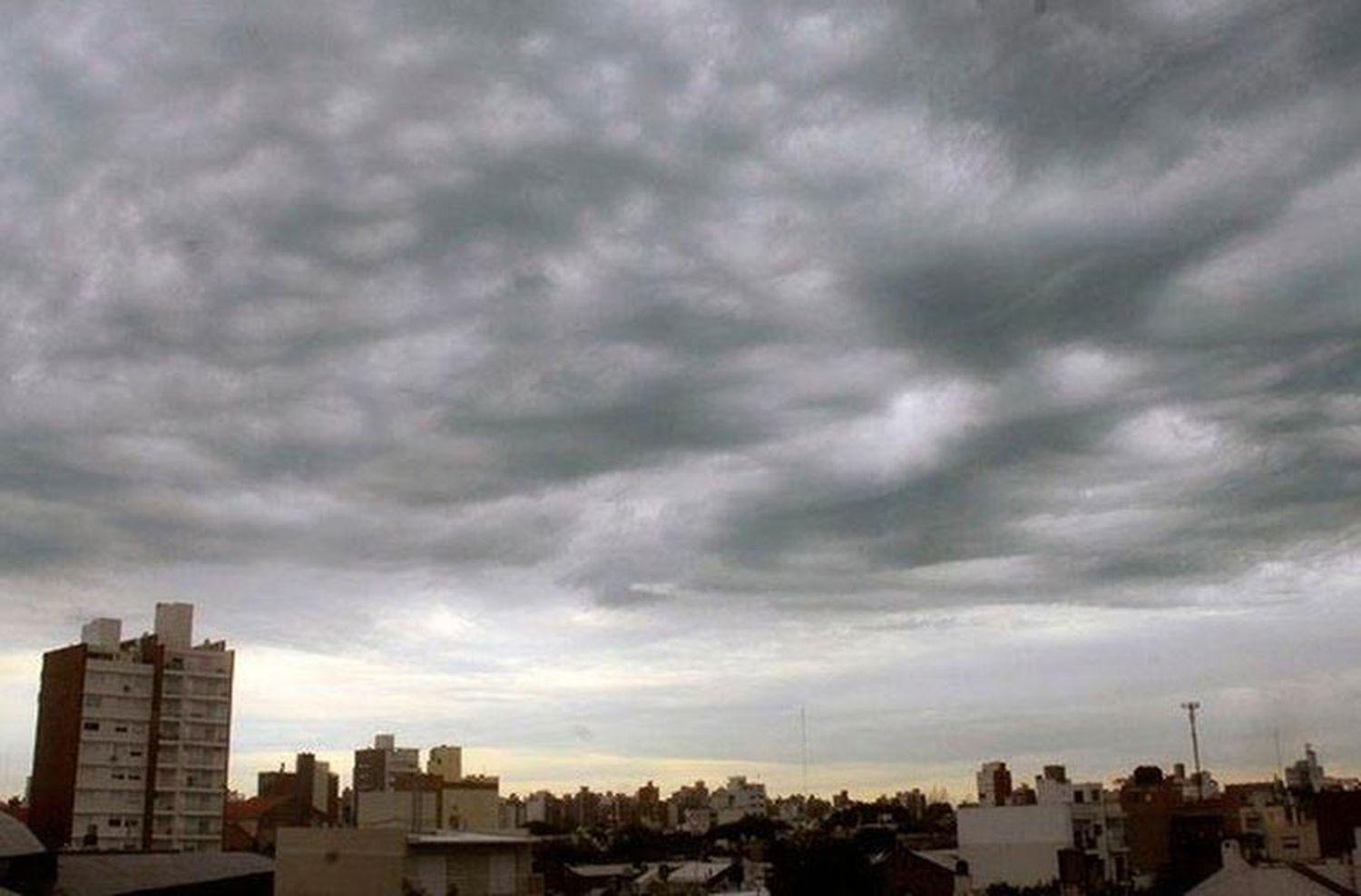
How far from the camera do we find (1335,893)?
205ft

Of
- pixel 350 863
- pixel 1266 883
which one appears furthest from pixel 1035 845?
pixel 350 863

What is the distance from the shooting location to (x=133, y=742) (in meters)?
118

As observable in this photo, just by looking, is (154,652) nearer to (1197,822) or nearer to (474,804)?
(474,804)

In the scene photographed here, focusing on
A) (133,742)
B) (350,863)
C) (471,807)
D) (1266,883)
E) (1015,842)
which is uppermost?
(133,742)

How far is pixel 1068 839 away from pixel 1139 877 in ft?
44.5

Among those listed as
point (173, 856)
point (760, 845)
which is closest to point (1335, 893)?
point (173, 856)

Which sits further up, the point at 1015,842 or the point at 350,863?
the point at 350,863

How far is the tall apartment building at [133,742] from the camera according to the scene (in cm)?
11456

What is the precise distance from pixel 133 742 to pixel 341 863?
64.7 m

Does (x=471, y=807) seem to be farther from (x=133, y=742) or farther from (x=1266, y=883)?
(x=1266, y=883)

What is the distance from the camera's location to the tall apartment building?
115m

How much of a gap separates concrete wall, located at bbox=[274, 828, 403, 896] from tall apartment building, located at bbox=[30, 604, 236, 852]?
57.2 metres

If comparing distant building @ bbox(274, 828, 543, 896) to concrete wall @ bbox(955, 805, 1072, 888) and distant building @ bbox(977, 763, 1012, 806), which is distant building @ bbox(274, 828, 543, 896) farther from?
distant building @ bbox(977, 763, 1012, 806)

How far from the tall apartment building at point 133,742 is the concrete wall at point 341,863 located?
188ft
